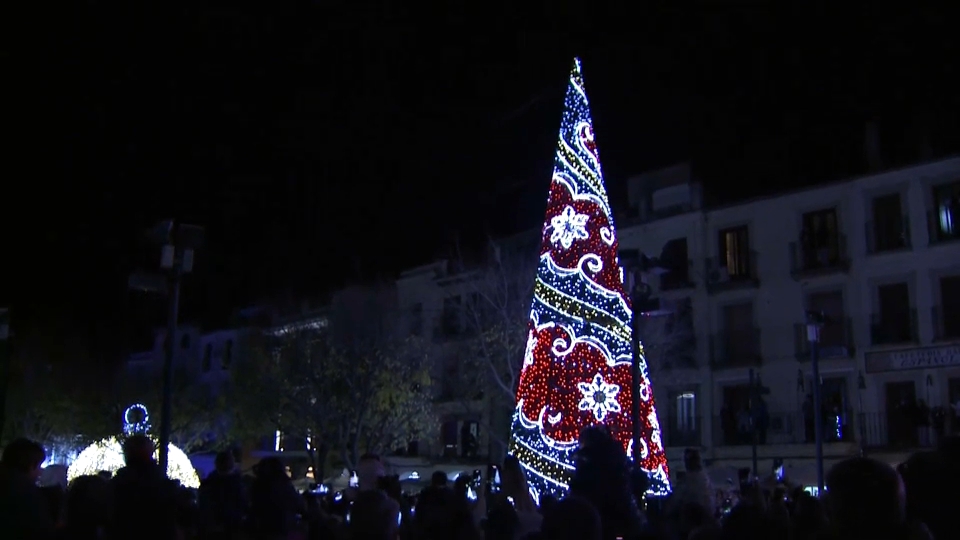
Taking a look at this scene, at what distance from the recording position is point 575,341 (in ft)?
38.6

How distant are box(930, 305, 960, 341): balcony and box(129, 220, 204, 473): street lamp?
2201 cm

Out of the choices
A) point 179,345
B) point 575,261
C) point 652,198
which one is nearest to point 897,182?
point 652,198

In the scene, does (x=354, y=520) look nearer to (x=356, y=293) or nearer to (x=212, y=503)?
(x=212, y=503)

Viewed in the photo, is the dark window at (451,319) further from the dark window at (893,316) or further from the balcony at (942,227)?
the balcony at (942,227)

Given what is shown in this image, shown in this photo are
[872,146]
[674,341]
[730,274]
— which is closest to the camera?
[872,146]

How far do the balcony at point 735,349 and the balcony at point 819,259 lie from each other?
2.45m

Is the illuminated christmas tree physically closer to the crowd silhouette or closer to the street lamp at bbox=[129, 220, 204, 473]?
the crowd silhouette

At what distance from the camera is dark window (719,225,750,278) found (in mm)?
31334

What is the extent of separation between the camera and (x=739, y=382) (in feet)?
101

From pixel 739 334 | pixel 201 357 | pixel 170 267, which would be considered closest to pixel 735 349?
pixel 739 334

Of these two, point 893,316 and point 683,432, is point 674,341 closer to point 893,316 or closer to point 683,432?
point 683,432

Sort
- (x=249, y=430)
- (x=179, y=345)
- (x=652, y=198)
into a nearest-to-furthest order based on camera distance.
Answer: (x=652, y=198)
(x=249, y=430)
(x=179, y=345)

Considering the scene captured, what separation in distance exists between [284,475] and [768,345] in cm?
2672

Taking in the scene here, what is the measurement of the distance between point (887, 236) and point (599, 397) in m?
19.6
